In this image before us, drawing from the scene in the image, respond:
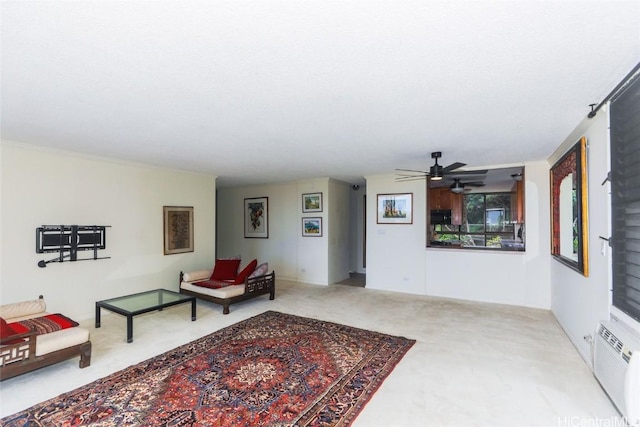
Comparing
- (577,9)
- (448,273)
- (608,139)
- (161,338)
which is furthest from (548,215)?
(161,338)

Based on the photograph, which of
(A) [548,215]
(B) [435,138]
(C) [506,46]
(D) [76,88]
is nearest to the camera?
(C) [506,46]

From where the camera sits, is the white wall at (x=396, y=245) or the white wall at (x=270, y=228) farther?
the white wall at (x=270, y=228)

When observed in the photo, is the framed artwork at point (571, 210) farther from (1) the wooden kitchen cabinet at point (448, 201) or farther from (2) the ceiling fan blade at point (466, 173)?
(1) the wooden kitchen cabinet at point (448, 201)

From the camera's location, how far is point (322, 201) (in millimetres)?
7059

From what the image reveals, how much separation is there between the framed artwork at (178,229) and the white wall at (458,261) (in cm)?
371

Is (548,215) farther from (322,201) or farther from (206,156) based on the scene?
(206,156)

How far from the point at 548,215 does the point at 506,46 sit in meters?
4.34

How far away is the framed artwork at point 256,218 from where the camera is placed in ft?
26.0

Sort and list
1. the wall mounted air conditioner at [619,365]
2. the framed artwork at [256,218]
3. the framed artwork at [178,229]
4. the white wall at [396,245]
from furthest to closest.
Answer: the framed artwork at [256,218], the white wall at [396,245], the framed artwork at [178,229], the wall mounted air conditioner at [619,365]

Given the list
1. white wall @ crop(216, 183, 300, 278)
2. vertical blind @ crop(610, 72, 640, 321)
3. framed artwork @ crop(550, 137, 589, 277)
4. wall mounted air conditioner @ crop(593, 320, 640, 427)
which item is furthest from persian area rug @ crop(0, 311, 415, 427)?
white wall @ crop(216, 183, 300, 278)

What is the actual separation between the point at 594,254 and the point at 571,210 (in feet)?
3.94

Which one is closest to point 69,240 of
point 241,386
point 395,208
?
point 241,386

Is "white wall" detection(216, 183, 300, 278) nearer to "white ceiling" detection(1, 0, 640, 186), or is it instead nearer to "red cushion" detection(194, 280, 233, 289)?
"red cushion" detection(194, 280, 233, 289)

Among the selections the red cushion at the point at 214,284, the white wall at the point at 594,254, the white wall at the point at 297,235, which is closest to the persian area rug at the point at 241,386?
the red cushion at the point at 214,284
